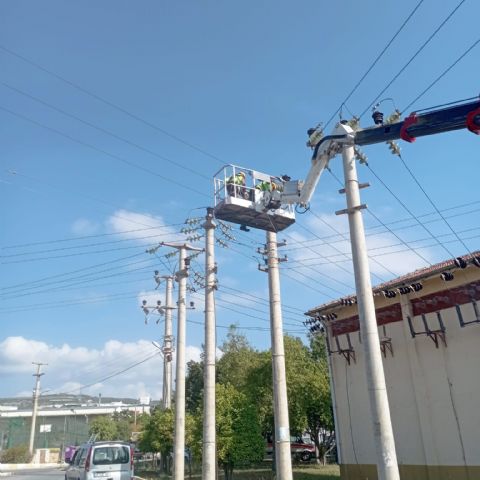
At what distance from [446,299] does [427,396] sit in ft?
11.8

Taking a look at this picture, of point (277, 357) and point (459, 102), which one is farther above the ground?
point (459, 102)

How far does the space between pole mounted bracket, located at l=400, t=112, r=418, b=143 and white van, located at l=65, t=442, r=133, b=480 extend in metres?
14.4

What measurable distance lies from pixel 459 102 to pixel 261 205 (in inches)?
321

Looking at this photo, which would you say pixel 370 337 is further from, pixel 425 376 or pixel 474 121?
pixel 425 376

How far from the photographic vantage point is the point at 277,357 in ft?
51.1

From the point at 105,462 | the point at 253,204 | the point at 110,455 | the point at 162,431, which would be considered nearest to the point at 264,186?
the point at 253,204

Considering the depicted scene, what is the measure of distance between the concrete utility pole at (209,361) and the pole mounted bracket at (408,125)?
32.8 ft

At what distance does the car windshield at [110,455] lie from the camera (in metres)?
17.1

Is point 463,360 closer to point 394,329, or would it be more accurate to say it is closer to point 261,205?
point 394,329

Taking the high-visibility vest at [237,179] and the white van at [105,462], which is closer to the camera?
the white van at [105,462]

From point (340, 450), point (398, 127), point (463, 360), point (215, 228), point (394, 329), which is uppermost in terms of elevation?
point (215, 228)

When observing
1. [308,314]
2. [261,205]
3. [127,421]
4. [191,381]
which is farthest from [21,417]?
[261,205]

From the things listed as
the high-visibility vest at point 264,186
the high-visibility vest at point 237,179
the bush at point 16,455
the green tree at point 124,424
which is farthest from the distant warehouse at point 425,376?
the bush at point 16,455

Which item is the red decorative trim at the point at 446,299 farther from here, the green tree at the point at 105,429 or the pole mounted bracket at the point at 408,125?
the green tree at the point at 105,429
